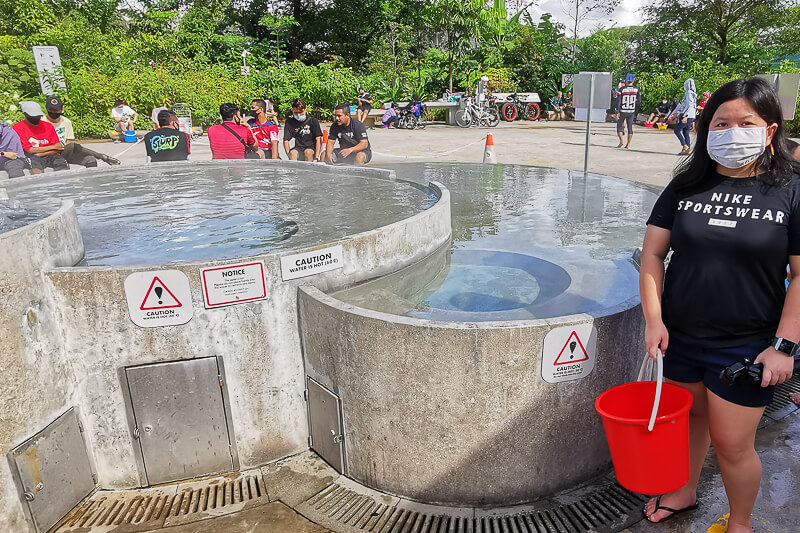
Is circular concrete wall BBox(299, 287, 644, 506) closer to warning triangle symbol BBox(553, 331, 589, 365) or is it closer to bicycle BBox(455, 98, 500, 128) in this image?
warning triangle symbol BBox(553, 331, 589, 365)

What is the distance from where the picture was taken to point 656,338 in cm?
260

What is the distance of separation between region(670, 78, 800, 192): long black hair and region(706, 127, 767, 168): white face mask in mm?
66

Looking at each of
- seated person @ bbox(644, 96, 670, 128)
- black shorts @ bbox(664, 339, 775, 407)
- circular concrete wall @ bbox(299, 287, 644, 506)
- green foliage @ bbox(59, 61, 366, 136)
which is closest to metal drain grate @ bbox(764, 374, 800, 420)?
circular concrete wall @ bbox(299, 287, 644, 506)

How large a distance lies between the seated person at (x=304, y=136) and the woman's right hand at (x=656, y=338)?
25.0 ft

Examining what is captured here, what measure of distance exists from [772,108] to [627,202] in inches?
184

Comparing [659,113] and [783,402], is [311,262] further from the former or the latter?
[659,113]

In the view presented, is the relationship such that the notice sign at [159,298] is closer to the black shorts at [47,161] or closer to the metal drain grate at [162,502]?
the metal drain grate at [162,502]

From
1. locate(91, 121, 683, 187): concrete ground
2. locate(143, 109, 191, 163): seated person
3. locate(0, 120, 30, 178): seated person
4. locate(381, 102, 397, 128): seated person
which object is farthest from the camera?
locate(381, 102, 397, 128): seated person

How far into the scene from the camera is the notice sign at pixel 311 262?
3510mm

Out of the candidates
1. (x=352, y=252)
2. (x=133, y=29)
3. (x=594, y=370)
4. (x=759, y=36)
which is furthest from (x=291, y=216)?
(x=133, y=29)

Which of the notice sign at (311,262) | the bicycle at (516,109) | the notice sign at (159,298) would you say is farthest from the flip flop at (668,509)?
the bicycle at (516,109)

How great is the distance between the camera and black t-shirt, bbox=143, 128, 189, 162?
29.0 ft

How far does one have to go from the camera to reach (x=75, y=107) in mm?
19469

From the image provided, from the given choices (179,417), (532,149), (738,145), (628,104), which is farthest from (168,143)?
(628,104)
